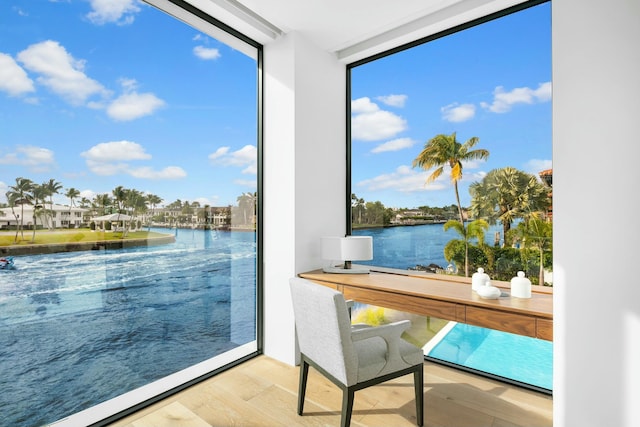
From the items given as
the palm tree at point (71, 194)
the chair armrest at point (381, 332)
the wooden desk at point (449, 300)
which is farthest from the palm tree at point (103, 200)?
the chair armrest at point (381, 332)

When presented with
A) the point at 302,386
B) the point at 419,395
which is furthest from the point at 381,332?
the point at 302,386

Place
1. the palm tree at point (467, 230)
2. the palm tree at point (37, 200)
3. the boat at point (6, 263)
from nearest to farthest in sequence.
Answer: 1. the boat at point (6, 263)
2. the palm tree at point (37, 200)
3. the palm tree at point (467, 230)

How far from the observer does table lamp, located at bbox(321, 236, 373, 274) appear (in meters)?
2.58

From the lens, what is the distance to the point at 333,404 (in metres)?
2.13

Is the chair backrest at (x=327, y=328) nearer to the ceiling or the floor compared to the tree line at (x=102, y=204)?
nearer to the floor

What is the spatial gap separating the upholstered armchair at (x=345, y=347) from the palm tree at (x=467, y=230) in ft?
3.41

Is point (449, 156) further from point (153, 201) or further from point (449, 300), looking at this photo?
point (153, 201)

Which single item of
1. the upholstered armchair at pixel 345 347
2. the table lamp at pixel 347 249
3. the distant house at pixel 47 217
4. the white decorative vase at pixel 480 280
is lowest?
the upholstered armchair at pixel 345 347

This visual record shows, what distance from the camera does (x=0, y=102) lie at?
1657mm

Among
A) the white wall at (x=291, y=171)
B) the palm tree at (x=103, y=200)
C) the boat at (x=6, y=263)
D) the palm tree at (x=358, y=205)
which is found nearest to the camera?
the boat at (x=6, y=263)

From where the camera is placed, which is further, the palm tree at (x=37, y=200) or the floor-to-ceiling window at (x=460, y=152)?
the floor-to-ceiling window at (x=460, y=152)

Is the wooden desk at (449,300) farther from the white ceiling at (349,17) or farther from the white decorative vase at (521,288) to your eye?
the white ceiling at (349,17)

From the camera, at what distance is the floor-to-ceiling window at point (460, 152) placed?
7.51 ft

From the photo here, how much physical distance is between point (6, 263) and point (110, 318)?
607mm
